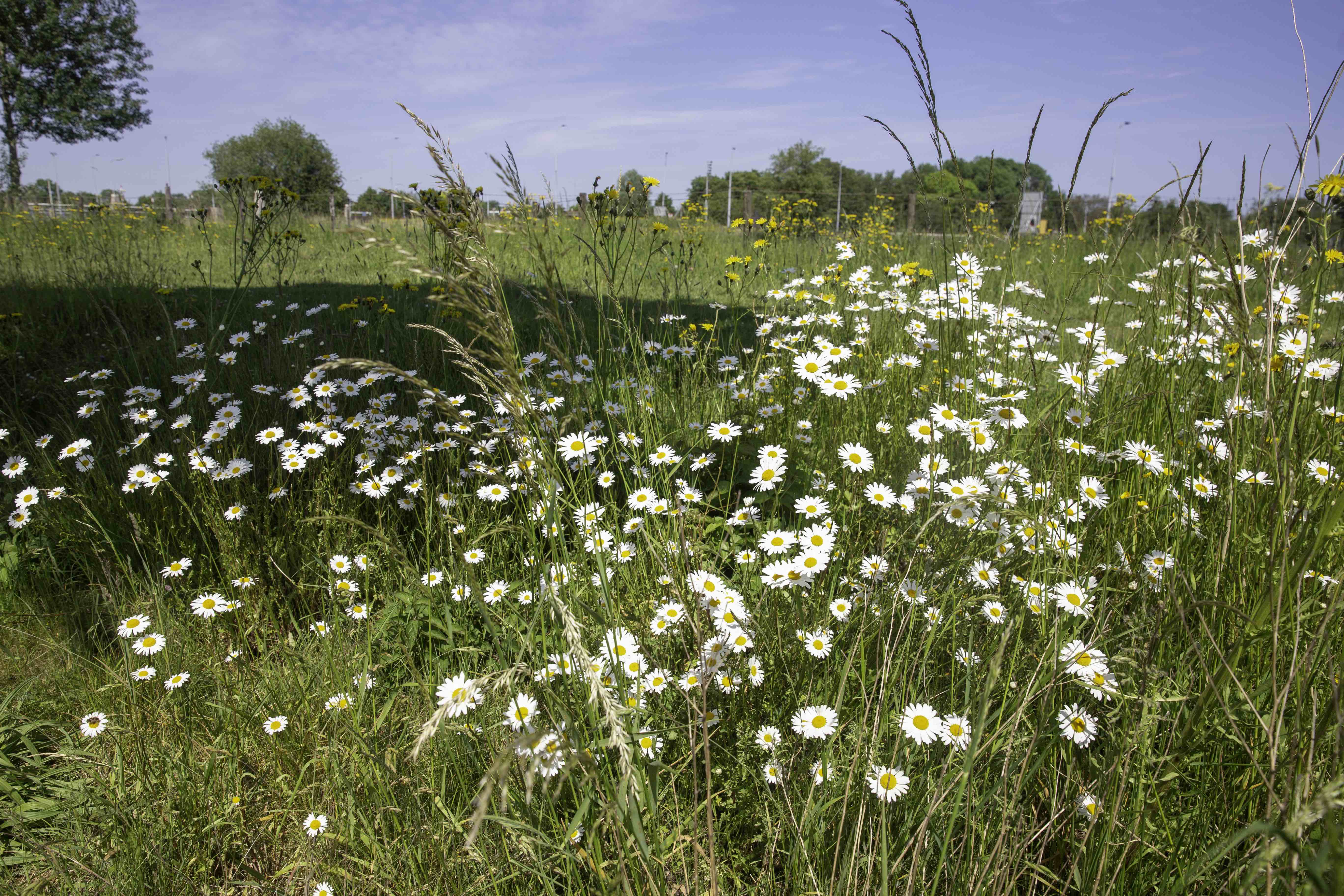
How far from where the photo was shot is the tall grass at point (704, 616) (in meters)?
0.96

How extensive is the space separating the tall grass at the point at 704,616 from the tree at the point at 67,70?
3671 centimetres

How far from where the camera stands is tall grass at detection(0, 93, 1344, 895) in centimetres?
96

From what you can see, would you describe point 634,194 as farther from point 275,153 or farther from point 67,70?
point 275,153

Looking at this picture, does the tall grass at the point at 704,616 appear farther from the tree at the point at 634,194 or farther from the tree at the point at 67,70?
the tree at the point at 67,70

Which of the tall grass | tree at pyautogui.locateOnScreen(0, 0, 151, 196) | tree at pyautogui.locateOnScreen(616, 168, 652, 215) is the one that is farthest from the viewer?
tree at pyautogui.locateOnScreen(0, 0, 151, 196)

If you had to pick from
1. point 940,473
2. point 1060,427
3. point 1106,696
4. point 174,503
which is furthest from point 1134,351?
point 174,503

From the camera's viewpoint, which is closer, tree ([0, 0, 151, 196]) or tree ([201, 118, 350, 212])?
tree ([0, 0, 151, 196])

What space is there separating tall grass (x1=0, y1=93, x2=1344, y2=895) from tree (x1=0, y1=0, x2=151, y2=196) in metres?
36.7

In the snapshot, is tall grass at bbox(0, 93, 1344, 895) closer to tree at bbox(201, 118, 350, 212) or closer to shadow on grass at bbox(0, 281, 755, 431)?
shadow on grass at bbox(0, 281, 755, 431)

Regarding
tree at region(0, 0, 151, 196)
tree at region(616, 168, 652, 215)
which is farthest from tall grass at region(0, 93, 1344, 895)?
tree at region(0, 0, 151, 196)

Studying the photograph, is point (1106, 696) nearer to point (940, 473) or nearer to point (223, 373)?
point (940, 473)

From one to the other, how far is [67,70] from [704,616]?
147ft

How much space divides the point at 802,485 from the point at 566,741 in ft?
5.00

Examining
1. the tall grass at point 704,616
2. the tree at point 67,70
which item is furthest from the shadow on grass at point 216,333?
the tree at point 67,70
